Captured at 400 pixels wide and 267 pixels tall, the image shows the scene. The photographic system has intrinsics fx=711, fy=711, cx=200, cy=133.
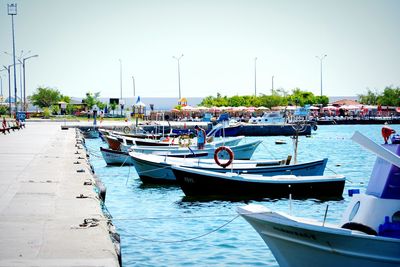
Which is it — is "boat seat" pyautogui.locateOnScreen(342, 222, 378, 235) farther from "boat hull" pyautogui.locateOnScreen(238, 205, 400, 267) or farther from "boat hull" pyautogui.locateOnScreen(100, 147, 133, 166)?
"boat hull" pyautogui.locateOnScreen(100, 147, 133, 166)

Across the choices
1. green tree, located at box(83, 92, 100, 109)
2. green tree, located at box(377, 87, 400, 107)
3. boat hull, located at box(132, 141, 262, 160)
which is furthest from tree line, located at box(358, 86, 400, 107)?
boat hull, located at box(132, 141, 262, 160)

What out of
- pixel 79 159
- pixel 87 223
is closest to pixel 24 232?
pixel 87 223

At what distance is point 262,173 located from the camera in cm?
2795

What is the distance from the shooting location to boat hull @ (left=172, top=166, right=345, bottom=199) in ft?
84.0

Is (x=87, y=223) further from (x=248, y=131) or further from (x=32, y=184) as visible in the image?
(x=248, y=131)

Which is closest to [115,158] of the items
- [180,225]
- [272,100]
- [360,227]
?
[180,225]

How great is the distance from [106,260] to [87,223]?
3.10 meters

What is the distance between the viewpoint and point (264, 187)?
25609 millimetres

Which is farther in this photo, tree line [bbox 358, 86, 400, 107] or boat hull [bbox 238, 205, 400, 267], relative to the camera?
tree line [bbox 358, 86, 400, 107]

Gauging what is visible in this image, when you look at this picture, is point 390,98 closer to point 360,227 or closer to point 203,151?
point 203,151

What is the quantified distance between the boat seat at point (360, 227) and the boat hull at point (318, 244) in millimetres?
593

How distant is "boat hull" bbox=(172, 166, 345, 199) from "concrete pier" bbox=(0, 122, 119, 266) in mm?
4635

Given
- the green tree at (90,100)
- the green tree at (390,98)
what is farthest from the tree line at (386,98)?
the green tree at (90,100)

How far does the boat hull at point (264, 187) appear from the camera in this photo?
25.6 meters
